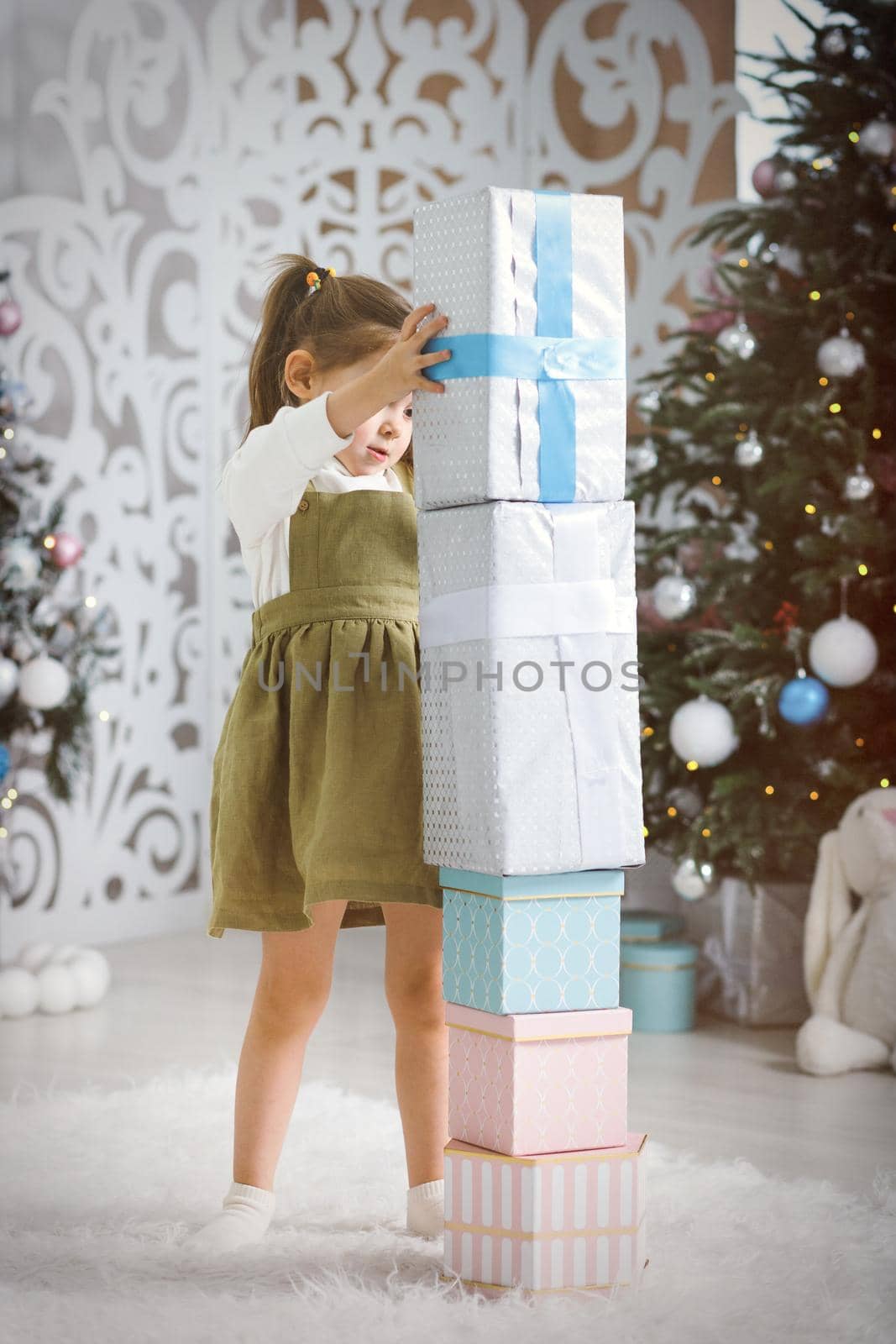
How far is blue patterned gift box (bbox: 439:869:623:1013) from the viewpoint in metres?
1.51

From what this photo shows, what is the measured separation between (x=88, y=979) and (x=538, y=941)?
5.57 ft

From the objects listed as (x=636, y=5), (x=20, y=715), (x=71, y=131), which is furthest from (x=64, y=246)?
(x=636, y=5)

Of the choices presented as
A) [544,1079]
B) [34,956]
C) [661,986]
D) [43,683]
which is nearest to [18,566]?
[43,683]

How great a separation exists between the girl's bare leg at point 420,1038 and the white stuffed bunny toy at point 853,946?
37.8 inches

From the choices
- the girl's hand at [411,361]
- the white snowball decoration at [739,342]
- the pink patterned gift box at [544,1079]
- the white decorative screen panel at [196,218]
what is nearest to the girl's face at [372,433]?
the girl's hand at [411,361]

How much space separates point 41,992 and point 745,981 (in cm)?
135

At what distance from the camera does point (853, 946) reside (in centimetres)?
263

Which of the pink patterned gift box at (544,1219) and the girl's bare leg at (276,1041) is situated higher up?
the girl's bare leg at (276,1041)

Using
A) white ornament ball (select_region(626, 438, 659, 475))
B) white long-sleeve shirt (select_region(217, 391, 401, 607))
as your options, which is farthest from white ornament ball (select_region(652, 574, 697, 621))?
white long-sleeve shirt (select_region(217, 391, 401, 607))

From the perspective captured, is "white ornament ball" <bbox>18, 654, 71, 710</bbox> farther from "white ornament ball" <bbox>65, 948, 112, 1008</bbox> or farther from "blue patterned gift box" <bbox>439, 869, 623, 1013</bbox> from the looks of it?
"blue patterned gift box" <bbox>439, 869, 623, 1013</bbox>

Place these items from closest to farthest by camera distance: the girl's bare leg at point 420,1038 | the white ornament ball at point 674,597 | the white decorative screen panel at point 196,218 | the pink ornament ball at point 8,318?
the girl's bare leg at point 420,1038 < the white ornament ball at point 674,597 < the pink ornament ball at point 8,318 < the white decorative screen panel at point 196,218

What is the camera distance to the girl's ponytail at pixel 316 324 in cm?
177

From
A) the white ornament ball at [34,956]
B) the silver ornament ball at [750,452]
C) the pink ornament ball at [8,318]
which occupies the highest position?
the pink ornament ball at [8,318]

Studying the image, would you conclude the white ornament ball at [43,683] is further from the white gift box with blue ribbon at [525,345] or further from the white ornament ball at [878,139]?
the white ornament ball at [878,139]
